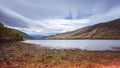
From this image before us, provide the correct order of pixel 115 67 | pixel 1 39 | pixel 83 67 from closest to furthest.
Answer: pixel 83 67 → pixel 115 67 → pixel 1 39

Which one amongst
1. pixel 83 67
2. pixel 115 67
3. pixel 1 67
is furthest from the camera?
pixel 115 67

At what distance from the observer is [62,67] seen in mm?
21547

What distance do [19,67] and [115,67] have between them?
12.8 meters

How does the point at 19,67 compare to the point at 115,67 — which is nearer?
the point at 19,67

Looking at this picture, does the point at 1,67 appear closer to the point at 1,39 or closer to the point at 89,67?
the point at 89,67

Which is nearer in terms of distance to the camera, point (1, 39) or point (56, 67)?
point (56, 67)

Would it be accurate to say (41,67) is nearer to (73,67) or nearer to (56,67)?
(56,67)

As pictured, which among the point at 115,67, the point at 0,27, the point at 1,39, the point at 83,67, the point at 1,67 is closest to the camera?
the point at 1,67

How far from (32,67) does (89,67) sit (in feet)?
23.0

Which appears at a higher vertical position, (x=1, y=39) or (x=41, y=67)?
(x=1, y=39)

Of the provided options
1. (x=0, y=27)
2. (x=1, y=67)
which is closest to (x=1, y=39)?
(x=0, y=27)

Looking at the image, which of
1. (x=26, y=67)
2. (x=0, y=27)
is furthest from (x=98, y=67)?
(x=0, y=27)

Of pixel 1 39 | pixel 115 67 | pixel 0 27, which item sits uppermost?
pixel 0 27

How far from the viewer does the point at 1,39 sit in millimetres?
93875
